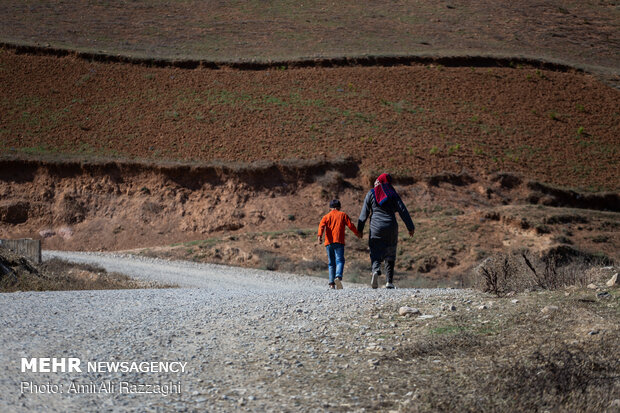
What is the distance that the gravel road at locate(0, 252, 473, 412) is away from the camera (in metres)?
4.99

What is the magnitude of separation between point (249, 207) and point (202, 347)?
69.7 feet

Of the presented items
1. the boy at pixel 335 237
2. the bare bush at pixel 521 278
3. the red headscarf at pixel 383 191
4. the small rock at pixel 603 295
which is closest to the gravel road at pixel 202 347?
the bare bush at pixel 521 278

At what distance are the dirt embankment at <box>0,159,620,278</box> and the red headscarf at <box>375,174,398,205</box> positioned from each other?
438 inches

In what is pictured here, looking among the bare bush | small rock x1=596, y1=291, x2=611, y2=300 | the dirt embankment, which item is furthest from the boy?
the dirt embankment

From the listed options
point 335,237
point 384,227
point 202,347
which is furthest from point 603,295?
point 335,237

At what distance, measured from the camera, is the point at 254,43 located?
4462 cm

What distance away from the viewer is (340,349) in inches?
245

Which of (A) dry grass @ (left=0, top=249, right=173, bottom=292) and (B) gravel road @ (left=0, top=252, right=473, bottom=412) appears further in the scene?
(A) dry grass @ (left=0, top=249, right=173, bottom=292)


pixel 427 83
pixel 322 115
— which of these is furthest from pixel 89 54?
pixel 427 83

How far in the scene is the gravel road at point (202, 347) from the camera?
4.99 meters

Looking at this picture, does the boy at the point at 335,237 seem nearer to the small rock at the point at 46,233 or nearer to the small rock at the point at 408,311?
the small rock at the point at 408,311

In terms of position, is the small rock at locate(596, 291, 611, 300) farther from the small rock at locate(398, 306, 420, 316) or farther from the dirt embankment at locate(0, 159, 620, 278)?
the dirt embankment at locate(0, 159, 620, 278)

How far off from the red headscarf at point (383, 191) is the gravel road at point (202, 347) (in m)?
2.60

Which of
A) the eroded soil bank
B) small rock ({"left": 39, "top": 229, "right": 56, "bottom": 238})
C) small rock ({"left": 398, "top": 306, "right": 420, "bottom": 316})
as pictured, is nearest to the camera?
small rock ({"left": 398, "top": 306, "right": 420, "bottom": 316})
